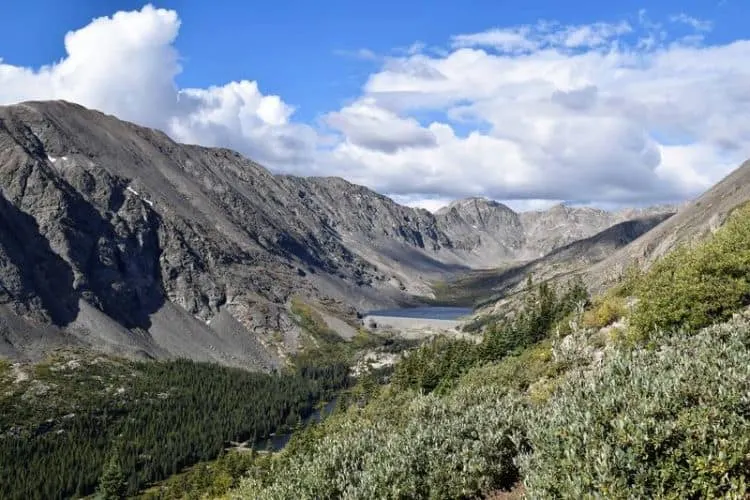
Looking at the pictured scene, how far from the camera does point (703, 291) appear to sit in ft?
102

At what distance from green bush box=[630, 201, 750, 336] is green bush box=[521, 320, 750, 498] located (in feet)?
46.1

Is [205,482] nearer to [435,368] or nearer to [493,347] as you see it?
[435,368]

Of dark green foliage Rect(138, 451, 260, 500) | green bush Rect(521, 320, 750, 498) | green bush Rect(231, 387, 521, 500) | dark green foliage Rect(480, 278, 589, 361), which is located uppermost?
green bush Rect(521, 320, 750, 498)

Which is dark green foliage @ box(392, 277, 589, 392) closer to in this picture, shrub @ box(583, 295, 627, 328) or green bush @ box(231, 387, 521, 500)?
shrub @ box(583, 295, 627, 328)

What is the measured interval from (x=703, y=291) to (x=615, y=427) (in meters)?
20.1

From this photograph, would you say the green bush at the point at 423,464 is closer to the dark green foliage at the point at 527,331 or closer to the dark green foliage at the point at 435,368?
the dark green foliage at the point at 435,368

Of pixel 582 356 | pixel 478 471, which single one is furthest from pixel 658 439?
pixel 582 356

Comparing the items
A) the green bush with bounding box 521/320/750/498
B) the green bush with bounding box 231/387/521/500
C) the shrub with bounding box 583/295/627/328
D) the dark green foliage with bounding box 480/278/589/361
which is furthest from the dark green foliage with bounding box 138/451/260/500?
the green bush with bounding box 521/320/750/498

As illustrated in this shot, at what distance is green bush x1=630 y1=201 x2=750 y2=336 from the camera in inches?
1209

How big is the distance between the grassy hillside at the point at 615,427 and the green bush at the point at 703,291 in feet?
0.26

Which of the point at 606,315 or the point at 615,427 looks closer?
the point at 615,427

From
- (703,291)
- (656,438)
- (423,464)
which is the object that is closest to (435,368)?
(703,291)

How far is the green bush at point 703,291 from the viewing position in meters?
30.7

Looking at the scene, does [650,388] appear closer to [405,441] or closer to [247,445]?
[405,441]
